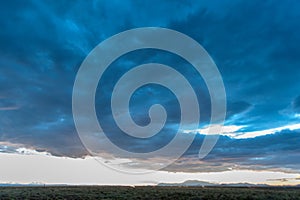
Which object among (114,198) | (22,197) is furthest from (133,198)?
(22,197)

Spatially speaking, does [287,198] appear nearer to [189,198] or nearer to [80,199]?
[189,198]

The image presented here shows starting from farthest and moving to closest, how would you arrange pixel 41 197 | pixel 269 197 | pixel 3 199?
1. pixel 269 197
2. pixel 41 197
3. pixel 3 199

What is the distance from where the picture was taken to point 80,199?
1677 inches

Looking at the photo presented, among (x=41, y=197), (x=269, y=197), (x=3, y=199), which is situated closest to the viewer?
(x=3, y=199)

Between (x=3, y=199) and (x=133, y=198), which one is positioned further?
(x=133, y=198)

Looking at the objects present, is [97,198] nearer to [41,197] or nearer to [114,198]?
[114,198]

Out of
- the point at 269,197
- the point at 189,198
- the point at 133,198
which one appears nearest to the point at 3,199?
the point at 133,198

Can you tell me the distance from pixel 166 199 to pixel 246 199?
428 inches

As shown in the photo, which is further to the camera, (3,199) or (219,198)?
(219,198)

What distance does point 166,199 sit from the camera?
4403cm

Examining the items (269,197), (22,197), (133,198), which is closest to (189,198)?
(133,198)

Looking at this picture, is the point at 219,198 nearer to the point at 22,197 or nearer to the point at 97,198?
the point at 97,198

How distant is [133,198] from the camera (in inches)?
1702

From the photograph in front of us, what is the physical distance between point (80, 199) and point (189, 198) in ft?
48.3
